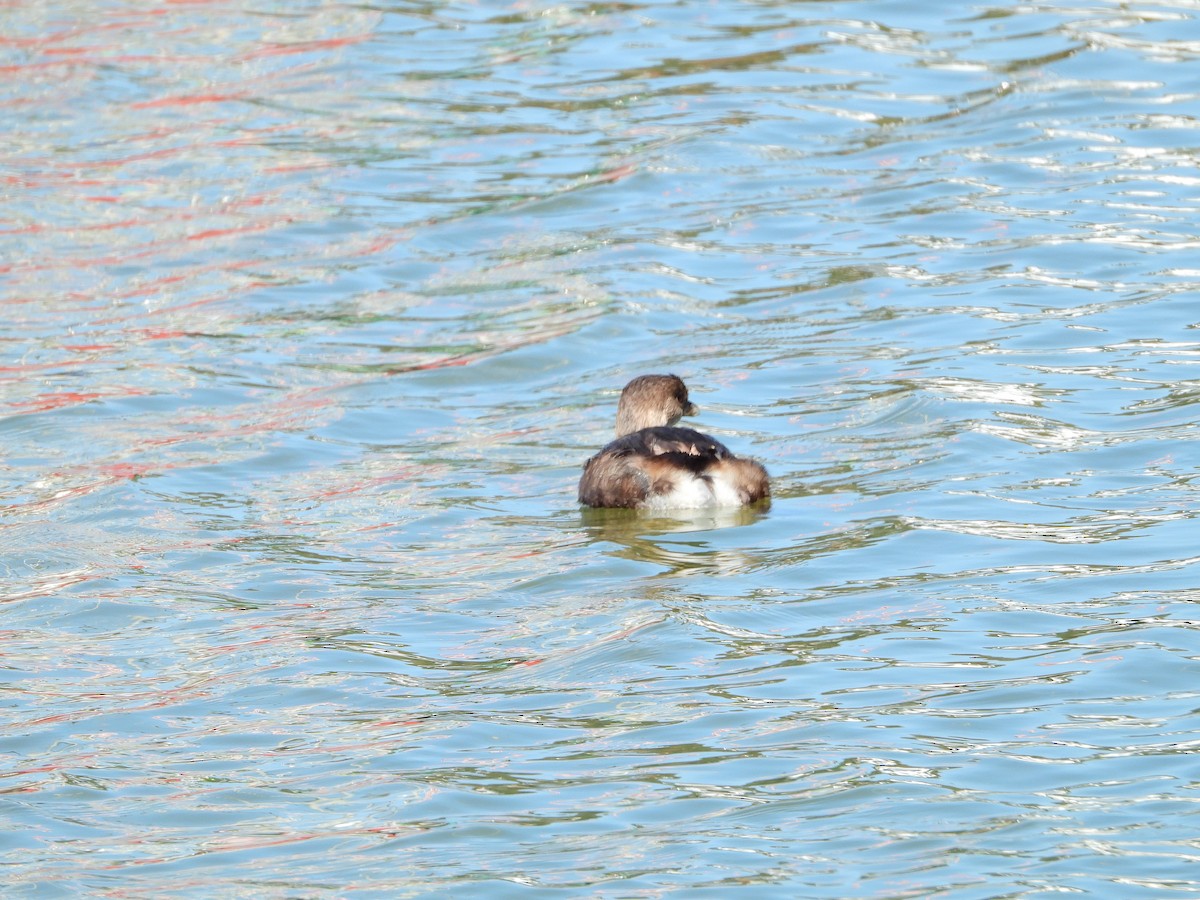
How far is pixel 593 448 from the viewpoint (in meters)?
10.4

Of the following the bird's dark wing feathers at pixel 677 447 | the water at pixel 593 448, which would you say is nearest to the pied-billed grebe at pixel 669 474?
the bird's dark wing feathers at pixel 677 447

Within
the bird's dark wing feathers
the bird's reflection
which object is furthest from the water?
the bird's dark wing feathers

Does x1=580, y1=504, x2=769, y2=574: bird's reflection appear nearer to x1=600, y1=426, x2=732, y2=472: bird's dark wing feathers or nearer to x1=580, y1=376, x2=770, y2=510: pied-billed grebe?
x1=580, y1=376, x2=770, y2=510: pied-billed grebe

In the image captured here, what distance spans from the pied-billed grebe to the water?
129mm

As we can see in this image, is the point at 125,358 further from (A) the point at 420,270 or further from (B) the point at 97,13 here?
(B) the point at 97,13

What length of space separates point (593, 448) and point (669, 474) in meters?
1.52

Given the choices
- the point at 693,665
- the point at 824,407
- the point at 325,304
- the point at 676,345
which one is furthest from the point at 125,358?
the point at 693,665

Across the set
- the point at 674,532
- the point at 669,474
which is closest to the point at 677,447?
the point at 669,474

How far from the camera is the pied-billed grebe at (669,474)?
8.77 meters

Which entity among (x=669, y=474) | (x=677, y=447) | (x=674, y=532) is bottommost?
(x=674, y=532)

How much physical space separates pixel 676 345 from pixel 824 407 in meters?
1.59

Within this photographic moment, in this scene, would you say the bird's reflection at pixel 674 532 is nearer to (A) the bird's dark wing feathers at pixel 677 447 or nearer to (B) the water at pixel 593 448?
(B) the water at pixel 593 448

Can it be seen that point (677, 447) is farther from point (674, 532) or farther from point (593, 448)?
point (593, 448)

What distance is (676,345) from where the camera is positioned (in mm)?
11789
